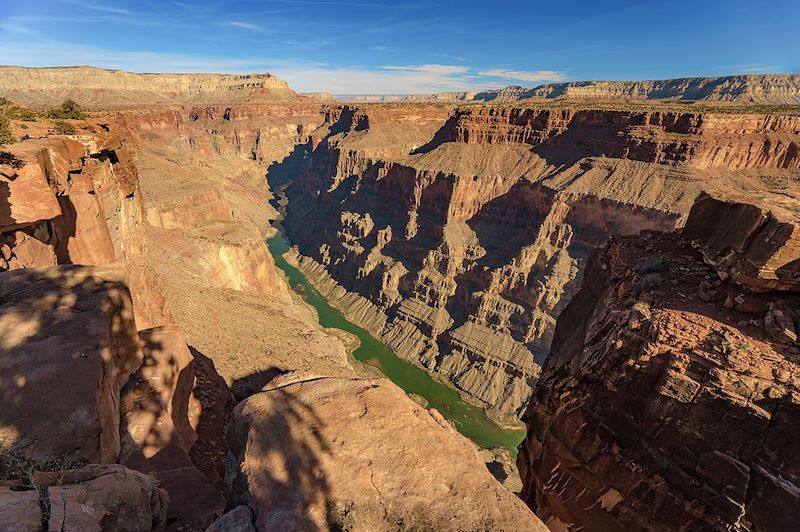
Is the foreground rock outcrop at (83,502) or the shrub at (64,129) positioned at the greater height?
the shrub at (64,129)

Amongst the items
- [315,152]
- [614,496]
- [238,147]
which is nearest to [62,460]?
[614,496]

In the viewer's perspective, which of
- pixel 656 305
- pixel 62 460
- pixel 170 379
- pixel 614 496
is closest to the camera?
pixel 62 460

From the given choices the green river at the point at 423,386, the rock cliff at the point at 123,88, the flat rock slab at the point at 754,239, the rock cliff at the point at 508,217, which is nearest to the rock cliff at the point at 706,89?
the rock cliff at the point at 508,217

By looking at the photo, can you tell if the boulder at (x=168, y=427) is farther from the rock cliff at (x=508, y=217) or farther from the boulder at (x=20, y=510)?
the rock cliff at (x=508, y=217)

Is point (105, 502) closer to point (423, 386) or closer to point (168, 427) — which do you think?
point (168, 427)

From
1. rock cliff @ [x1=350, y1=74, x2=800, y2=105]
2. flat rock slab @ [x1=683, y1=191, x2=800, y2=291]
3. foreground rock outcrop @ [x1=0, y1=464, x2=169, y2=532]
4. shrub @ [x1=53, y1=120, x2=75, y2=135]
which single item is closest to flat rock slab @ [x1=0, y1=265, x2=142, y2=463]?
foreground rock outcrop @ [x1=0, y1=464, x2=169, y2=532]

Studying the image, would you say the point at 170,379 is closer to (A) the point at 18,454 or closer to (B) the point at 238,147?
(A) the point at 18,454
